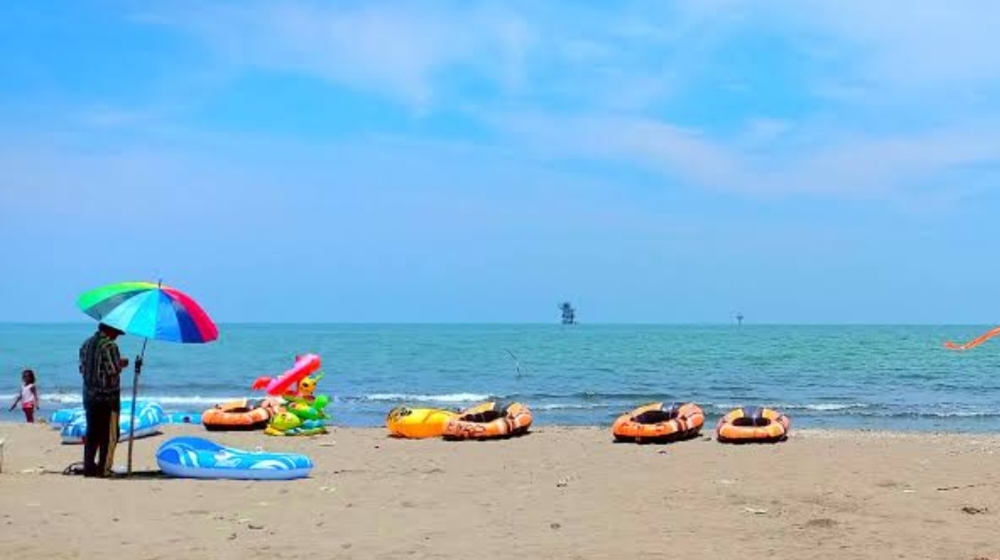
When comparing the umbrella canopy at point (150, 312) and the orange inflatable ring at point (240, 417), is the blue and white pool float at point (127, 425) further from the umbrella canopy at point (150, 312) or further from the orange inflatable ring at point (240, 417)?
the umbrella canopy at point (150, 312)

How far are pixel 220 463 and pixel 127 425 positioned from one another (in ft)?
17.5

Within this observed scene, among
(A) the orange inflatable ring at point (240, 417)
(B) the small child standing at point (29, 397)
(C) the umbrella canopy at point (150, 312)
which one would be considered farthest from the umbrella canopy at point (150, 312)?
(B) the small child standing at point (29, 397)

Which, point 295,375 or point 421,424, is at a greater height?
point 295,375

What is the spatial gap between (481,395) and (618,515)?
25.4 m

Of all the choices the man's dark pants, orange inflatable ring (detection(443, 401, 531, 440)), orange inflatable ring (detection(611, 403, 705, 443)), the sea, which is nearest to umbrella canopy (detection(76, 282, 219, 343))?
the man's dark pants

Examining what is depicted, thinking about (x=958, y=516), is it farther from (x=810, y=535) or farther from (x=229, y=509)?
(x=229, y=509)

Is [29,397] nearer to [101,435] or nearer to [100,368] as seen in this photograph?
[101,435]

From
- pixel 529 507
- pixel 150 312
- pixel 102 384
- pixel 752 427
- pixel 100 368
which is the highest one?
pixel 150 312

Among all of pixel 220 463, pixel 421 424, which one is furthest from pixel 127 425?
pixel 220 463

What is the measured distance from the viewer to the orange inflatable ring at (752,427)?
628 inches

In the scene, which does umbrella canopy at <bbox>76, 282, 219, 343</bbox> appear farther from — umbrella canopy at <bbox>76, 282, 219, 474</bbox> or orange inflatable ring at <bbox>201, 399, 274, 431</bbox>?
orange inflatable ring at <bbox>201, 399, 274, 431</bbox>

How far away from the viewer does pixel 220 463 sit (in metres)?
10.8

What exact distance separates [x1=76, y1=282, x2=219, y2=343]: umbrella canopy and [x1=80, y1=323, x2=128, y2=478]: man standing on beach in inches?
10.3

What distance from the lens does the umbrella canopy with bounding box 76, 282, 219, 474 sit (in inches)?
396
